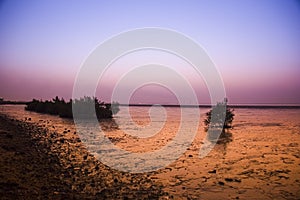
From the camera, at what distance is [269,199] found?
6035 millimetres

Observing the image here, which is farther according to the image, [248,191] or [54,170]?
[54,170]

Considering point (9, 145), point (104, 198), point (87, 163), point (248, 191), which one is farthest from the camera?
point (9, 145)

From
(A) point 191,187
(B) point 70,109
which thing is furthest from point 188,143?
(B) point 70,109

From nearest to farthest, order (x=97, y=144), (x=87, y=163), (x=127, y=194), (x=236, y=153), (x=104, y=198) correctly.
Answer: (x=104, y=198) < (x=127, y=194) < (x=87, y=163) < (x=236, y=153) < (x=97, y=144)

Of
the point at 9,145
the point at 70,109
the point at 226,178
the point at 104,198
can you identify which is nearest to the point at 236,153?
the point at 226,178

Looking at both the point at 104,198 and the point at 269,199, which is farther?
the point at 269,199

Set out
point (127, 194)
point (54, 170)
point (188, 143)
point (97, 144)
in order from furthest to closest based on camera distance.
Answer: point (188, 143) → point (97, 144) → point (54, 170) → point (127, 194)

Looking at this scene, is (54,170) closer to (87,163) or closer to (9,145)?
(87,163)

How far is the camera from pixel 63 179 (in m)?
6.76

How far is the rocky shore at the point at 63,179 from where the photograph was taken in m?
5.69

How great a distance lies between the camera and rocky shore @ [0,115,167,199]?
5688 millimetres

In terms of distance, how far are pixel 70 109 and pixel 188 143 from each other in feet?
73.4

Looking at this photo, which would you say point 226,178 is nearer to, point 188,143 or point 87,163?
point 87,163

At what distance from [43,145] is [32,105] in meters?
38.7
